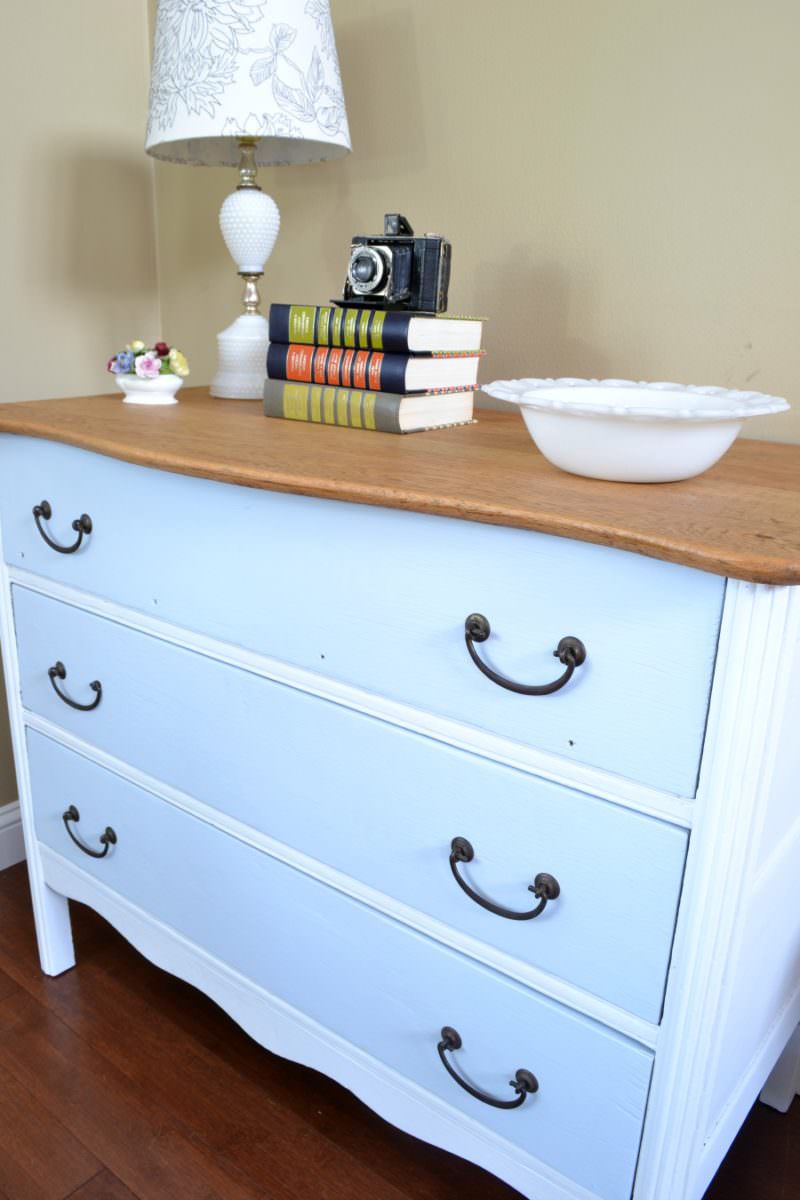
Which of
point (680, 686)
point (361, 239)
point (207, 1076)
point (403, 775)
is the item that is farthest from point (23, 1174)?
point (361, 239)

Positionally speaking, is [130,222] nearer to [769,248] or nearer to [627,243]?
[627,243]

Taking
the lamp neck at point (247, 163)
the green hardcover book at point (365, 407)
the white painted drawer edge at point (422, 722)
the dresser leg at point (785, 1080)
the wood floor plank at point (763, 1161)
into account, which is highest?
the lamp neck at point (247, 163)

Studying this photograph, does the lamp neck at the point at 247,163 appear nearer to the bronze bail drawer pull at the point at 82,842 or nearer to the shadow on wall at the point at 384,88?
the shadow on wall at the point at 384,88

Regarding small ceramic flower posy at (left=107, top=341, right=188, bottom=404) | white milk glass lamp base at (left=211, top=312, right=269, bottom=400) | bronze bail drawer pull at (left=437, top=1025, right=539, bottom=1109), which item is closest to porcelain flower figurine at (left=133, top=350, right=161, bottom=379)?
small ceramic flower posy at (left=107, top=341, right=188, bottom=404)

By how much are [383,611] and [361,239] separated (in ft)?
1.59

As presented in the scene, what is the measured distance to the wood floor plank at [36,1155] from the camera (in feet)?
3.68

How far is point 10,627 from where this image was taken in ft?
4.19

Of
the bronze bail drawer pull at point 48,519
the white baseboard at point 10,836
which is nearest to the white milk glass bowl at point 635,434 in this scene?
the bronze bail drawer pull at point 48,519

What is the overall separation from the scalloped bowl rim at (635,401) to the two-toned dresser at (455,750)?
7cm

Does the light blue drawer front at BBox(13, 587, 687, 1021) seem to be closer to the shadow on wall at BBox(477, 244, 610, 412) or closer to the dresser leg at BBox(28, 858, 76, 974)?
the dresser leg at BBox(28, 858, 76, 974)

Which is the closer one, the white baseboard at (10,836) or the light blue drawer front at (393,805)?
the light blue drawer front at (393,805)

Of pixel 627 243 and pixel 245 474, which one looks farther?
pixel 627 243

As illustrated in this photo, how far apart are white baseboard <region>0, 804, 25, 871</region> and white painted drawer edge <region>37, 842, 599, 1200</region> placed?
36cm

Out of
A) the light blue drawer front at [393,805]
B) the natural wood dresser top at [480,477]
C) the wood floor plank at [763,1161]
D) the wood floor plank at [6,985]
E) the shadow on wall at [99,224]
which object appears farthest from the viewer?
the shadow on wall at [99,224]
